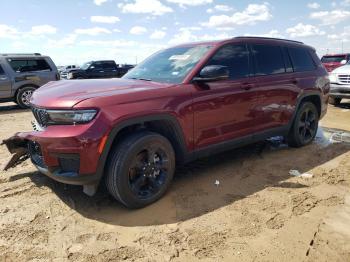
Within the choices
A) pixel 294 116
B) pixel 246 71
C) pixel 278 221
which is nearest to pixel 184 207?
pixel 278 221

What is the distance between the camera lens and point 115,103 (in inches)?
136

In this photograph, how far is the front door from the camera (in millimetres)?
4195

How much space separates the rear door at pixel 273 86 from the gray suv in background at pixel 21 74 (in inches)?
346

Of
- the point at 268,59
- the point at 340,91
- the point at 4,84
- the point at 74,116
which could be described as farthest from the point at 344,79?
the point at 4,84

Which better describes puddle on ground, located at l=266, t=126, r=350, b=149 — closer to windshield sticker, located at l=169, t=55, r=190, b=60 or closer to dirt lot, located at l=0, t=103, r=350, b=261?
dirt lot, located at l=0, t=103, r=350, b=261

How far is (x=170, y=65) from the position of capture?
4559 millimetres

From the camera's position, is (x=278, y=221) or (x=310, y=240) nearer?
(x=310, y=240)

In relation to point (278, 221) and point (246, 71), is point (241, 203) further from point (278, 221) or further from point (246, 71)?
point (246, 71)

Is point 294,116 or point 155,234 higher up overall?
point 294,116

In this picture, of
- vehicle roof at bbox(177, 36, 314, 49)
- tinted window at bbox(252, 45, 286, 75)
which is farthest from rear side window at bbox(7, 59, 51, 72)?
tinted window at bbox(252, 45, 286, 75)

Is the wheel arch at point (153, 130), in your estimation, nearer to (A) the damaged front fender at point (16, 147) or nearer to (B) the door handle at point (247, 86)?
(A) the damaged front fender at point (16, 147)

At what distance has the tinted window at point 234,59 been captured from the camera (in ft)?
14.8

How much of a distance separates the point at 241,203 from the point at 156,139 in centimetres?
118

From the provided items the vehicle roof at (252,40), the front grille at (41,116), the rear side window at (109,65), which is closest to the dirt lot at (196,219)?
the front grille at (41,116)
